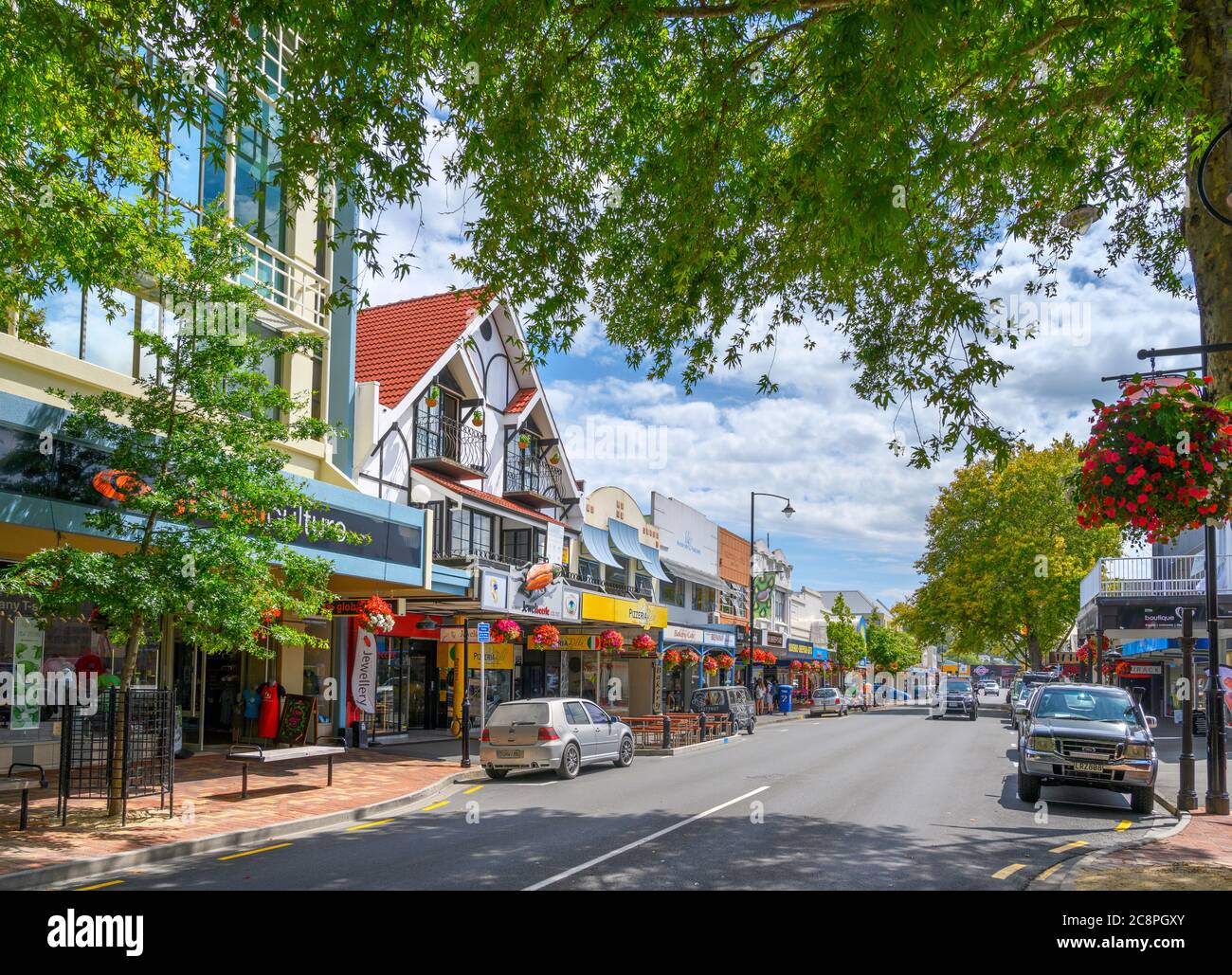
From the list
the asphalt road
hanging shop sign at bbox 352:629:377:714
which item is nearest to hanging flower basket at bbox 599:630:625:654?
hanging shop sign at bbox 352:629:377:714

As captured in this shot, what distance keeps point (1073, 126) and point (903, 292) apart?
2563 millimetres

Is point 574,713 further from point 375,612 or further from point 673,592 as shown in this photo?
point 673,592

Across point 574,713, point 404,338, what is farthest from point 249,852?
point 404,338

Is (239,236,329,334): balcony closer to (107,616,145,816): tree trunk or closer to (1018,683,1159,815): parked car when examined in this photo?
(107,616,145,816): tree trunk

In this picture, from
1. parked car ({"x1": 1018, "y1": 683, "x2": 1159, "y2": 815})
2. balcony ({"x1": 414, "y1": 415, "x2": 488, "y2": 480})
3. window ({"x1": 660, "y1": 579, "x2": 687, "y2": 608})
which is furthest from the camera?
window ({"x1": 660, "y1": 579, "x2": 687, "y2": 608})

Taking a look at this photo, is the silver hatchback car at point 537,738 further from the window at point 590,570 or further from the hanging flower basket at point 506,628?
the window at point 590,570

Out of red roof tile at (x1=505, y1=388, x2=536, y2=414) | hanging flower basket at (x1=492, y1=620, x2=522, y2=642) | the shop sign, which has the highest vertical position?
red roof tile at (x1=505, y1=388, x2=536, y2=414)

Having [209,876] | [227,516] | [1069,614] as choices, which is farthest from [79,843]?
[1069,614]

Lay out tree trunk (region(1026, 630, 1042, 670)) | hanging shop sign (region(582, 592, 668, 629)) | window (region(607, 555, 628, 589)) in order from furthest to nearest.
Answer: tree trunk (region(1026, 630, 1042, 670)) < window (region(607, 555, 628, 589)) < hanging shop sign (region(582, 592, 668, 629))

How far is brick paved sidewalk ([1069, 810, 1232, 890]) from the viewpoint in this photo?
852 cm

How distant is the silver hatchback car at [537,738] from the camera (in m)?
18.8

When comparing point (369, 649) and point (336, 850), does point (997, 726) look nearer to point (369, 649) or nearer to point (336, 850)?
point (369, 649)

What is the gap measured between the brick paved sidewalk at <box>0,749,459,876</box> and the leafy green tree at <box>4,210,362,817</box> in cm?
134

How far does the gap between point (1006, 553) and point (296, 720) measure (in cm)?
4190
